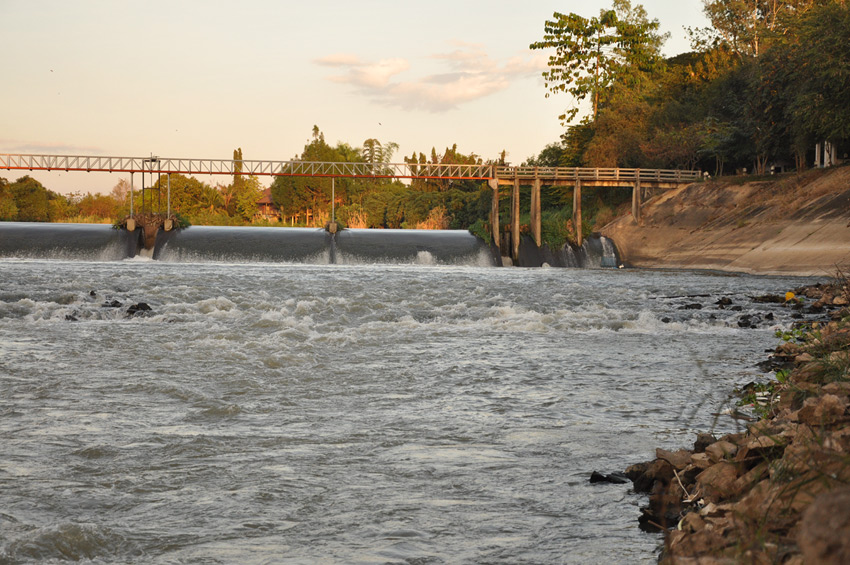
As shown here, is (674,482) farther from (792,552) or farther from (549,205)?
(549,205)

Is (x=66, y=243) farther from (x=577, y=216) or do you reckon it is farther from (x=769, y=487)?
(x=769, y=487)

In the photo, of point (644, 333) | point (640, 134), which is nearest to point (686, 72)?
point (640, 134)

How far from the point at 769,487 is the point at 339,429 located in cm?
424

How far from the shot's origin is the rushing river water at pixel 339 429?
460 cm

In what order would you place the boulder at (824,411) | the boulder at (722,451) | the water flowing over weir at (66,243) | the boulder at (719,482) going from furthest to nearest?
the water flowing over weir at (66,243) → the boulder at (722,451) → the boulder at (824,411) → the boulder at (719,482)

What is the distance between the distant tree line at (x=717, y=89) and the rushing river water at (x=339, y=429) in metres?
28.6

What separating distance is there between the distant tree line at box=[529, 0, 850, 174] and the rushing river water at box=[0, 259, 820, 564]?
93.8ft

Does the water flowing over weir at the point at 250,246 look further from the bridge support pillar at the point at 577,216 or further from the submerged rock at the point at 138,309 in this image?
the submerged rock at the point at 138,309

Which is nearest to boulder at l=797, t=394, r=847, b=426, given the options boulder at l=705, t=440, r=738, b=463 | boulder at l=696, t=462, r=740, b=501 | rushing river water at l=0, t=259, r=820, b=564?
boulder at l=705, t=440, r=738, b=463

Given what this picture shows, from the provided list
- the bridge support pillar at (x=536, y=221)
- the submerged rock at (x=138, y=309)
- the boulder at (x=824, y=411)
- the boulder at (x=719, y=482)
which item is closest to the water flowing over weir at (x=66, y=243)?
the bridge support pillar at (x=536, y=221)

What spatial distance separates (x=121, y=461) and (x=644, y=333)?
11.7 meters

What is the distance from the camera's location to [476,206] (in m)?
Result: 67.0

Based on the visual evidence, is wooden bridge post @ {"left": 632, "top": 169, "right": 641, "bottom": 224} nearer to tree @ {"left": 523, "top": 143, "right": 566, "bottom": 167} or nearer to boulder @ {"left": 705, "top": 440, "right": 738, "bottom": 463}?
tree @ {"left": 523, "top": 143, "right": 566, "bottom": 167}

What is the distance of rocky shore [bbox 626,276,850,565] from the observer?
2133 millimetres
